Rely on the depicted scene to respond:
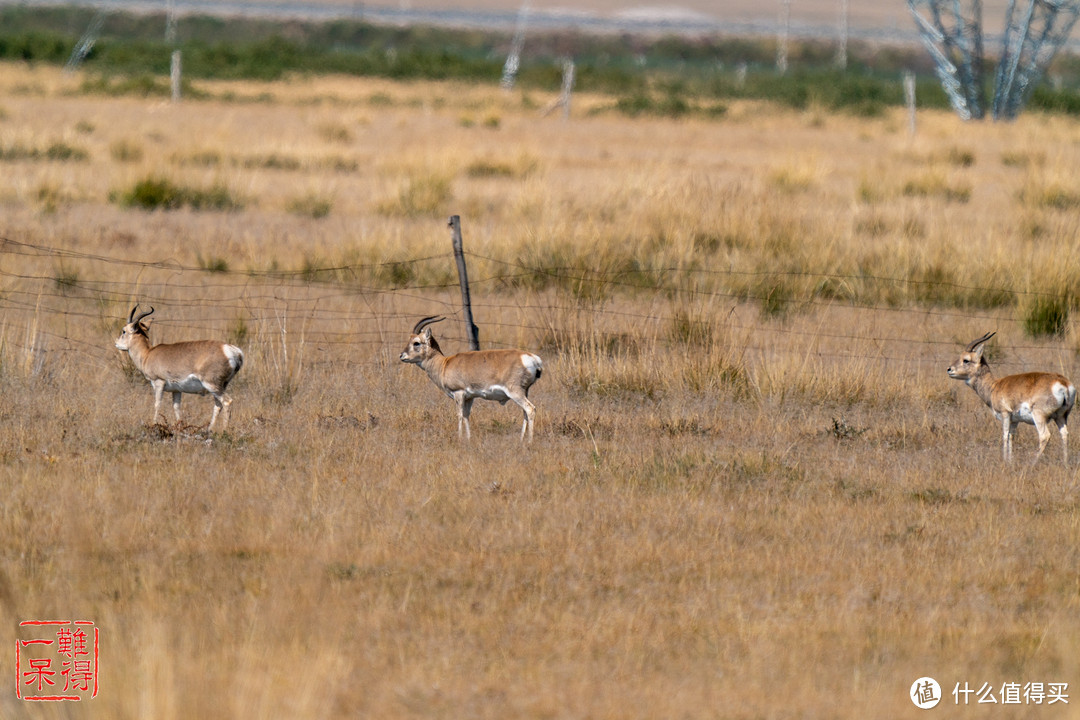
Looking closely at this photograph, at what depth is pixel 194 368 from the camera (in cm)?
914

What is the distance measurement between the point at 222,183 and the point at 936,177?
12801 mm

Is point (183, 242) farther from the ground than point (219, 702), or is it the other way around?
point (183, 242)

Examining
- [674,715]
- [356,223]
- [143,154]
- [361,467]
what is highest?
[143,154]

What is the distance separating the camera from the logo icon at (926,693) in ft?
16.8

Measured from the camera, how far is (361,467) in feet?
27.0

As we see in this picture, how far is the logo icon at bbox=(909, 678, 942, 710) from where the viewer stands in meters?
5.12

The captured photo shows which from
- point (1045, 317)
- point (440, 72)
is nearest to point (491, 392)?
point (1045, 317)

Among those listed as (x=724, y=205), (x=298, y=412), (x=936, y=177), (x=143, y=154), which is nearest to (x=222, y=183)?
(x=143, y=154)

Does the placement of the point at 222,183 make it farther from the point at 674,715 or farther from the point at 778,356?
the point at 674,715

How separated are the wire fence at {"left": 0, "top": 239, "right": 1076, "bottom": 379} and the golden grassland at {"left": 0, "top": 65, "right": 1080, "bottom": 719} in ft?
0.19

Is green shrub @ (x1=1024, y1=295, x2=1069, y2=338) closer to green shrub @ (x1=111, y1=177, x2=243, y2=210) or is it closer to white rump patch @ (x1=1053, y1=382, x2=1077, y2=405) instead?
white rump patch @ (x1=1053, y1=382, x2=1077, y2=405)

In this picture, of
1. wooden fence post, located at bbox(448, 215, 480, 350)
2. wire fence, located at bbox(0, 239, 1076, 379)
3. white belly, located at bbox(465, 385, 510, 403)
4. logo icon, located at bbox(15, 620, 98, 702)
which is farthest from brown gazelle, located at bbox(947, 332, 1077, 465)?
logo icon, located at bbox(15, 620, 98, 702)

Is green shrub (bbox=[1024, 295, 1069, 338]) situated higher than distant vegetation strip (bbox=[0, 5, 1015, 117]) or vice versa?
distant vegetation strip (bbox=[0, 5, 1015, 117])

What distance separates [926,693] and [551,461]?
3.78 m
